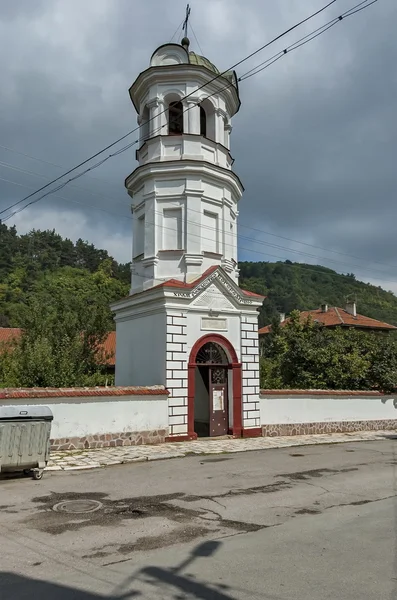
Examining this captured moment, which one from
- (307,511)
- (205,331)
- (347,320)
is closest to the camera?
(307,511)

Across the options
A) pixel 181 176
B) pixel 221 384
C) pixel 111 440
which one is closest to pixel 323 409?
pixel 221 384

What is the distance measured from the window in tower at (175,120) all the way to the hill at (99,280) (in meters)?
46.6

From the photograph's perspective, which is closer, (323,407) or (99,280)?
(323,407)

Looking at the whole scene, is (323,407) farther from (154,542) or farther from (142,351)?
(154,542)

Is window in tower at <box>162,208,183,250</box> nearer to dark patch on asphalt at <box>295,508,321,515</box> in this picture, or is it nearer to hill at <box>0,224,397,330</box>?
dark patch on asphalt at <box>295,508,321,515</box>

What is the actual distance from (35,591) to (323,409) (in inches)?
722

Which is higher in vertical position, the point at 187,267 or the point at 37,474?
the point at 187,267

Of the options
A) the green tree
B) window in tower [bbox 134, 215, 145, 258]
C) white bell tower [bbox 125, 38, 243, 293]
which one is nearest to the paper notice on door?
white bell tower [bbox 125, 38, 243, 293]

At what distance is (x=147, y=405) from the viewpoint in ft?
51.8

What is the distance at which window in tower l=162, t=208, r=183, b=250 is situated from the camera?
18.8 metres

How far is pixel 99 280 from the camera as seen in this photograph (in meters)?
76.9

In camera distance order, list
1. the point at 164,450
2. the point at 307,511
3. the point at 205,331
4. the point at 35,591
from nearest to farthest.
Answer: the point at 35,591 → the point at 307,511 → the point at 164,450 → the point at 205,331

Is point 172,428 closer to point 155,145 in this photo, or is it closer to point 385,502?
point 385,502

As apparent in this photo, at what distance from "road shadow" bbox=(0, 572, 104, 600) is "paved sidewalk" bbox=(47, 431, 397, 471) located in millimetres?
6891
